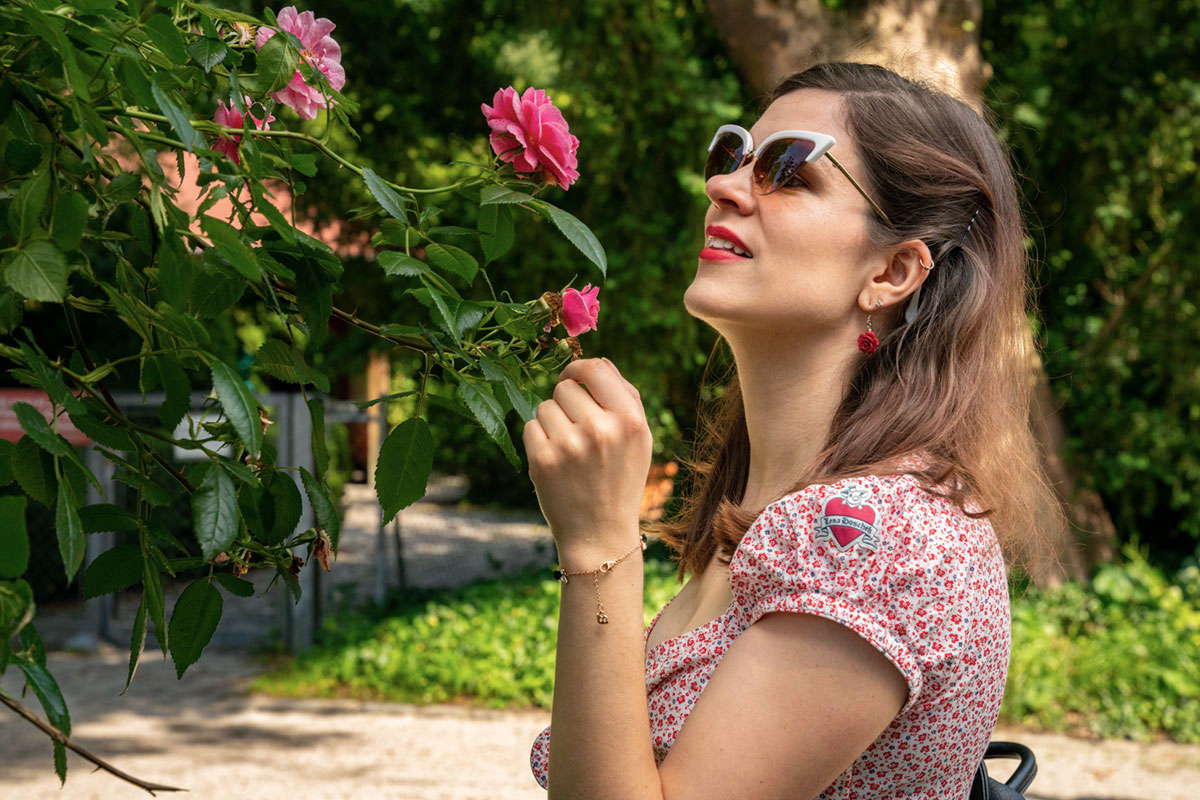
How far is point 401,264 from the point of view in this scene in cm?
103

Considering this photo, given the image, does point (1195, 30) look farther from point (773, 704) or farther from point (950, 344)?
point (773, 704)

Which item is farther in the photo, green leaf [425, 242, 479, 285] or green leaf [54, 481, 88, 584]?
green leaf [425, 242, 479, 285]

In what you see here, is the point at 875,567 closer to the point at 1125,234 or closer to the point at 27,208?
the point at 27,208

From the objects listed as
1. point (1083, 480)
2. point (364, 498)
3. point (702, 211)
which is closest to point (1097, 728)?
point (1083, 480)

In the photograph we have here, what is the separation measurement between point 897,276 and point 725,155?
0.29 metres

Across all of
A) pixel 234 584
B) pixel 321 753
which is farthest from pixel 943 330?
pixel 321 753

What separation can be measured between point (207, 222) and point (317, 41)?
398 mm

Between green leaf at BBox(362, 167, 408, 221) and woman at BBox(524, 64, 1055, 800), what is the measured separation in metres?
0.24

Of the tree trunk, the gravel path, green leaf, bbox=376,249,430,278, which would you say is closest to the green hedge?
the gravel path

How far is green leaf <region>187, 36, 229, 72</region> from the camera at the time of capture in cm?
100

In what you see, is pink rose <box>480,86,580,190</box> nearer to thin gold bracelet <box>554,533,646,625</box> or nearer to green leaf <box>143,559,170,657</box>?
thin gold bracelet <box>554,533,646,625</box>

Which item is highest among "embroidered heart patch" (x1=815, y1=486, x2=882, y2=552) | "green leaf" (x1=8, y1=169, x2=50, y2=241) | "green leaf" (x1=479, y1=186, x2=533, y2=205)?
"green leaf" (x1=479, y1=186, x2=533, y2=205)

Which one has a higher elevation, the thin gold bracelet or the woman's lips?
the woman's lips

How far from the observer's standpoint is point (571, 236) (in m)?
1.11
